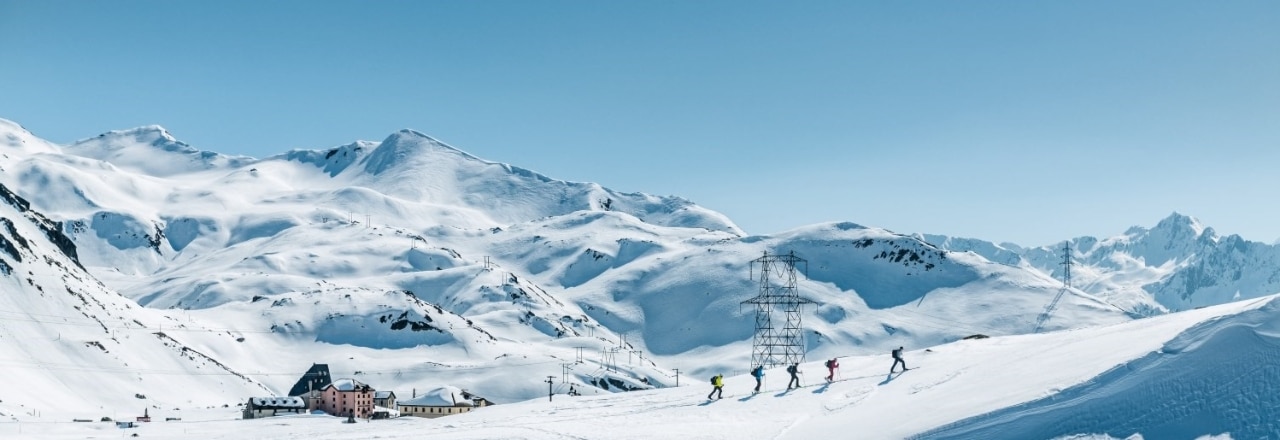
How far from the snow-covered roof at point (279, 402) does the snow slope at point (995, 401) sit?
6344cm

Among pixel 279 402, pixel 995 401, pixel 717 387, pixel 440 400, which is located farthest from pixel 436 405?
pixel 995 401

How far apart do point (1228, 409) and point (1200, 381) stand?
1.44 meters

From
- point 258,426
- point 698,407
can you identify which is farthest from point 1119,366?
point 258,426

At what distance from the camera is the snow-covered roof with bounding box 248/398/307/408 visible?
351 feet

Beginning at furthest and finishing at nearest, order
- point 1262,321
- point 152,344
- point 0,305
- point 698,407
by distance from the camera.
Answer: point 152,344 < point 0,305 < point 698,407 < point 1262,321

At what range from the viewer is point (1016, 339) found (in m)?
46.6

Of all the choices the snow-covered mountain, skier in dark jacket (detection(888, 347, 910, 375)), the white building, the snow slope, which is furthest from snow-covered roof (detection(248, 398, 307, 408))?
skier in dark jacket (detection(888, 347, 910, 375))

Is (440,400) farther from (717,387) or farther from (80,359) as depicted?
(80,359)

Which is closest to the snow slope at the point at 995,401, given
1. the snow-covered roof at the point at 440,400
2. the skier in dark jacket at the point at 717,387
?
the skier in dark jacket at the point at 717,387

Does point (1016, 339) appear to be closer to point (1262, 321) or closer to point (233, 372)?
point (1262, 321)

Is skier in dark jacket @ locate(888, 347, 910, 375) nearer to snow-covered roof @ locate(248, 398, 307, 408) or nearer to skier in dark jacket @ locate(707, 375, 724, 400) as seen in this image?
skier in dark jacket @ locate(707, 375, 724, 400)

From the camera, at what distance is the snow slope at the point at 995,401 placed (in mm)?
25797

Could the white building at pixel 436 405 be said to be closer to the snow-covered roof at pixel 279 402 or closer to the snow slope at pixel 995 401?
the snow-covered roof at pixel 279 402

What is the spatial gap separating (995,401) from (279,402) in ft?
307
